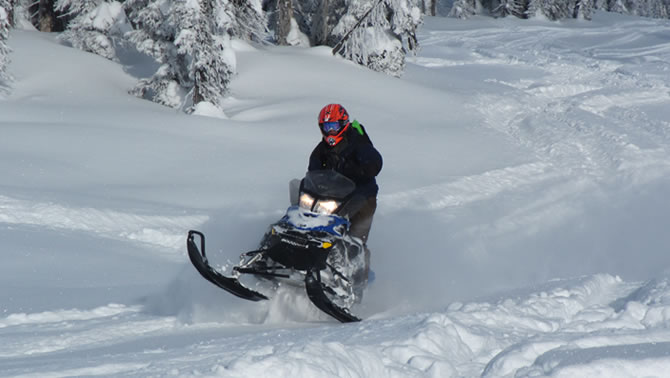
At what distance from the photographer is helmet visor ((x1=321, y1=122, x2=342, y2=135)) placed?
6965 millimetres

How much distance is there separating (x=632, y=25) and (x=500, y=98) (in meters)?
33.6

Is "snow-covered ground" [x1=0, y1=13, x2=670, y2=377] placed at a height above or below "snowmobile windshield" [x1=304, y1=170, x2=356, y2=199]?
below

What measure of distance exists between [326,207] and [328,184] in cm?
24

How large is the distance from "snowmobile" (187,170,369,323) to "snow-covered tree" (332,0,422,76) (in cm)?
1604

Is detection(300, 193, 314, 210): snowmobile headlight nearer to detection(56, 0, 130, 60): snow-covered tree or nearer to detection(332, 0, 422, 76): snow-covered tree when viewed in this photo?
detection(56, 0, 130, 60): snow-covered tree

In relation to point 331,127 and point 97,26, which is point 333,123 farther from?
point 97,26

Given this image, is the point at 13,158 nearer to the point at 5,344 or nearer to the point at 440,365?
the point at 5,344

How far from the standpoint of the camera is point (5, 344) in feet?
15.9

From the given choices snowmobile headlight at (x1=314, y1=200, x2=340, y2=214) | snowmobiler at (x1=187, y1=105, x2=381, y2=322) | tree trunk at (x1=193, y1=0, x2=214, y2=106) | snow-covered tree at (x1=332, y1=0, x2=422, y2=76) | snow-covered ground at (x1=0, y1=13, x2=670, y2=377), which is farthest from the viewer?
snow-covered tree at (x1=332, y1=0, x2=422, y2=76)

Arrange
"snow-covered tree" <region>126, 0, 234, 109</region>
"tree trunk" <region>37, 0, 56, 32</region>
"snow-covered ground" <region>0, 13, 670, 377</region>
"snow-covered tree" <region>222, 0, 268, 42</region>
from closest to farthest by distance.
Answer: "snow-covered ground" <region>0, 13, 670, 377</region>
"snow-covered tree" <region>126, 0, 234, 109</region>
"snow-covered tree" <region>222, 0, 268, 42</region>
"tree trunk" <region>37, 0, 56, 32</region>

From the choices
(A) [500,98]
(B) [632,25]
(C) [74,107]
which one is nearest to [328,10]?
(A) [500,98]

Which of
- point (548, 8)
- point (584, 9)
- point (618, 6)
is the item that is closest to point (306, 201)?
point (548, 8)

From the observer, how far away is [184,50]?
15.5m

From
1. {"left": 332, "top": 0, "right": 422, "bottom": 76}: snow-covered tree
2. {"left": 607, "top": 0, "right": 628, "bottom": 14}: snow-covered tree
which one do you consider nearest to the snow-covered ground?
{"left": 332, "top": 0, "right": 422, "bottom": 76}: snow-covered tree
